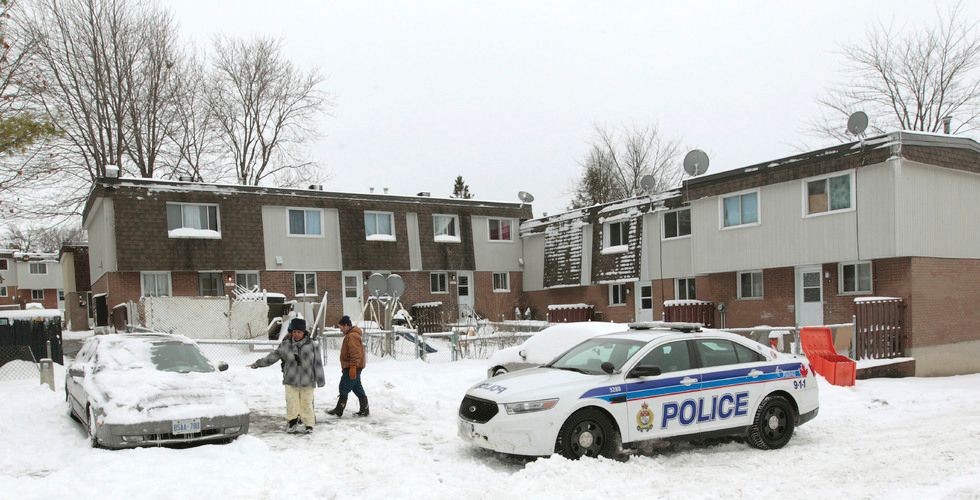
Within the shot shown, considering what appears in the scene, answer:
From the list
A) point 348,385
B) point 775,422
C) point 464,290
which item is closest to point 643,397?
point 775,422

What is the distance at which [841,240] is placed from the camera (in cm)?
1909

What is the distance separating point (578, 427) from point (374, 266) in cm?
2289

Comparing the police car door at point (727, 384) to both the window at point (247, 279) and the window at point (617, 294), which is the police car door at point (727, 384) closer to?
the window at point (617, 294)

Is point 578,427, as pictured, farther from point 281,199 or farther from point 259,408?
point 281,199

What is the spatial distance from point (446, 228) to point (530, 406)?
2504cm

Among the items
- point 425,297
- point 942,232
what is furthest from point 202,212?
point 942,232

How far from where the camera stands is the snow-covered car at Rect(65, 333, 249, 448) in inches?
320

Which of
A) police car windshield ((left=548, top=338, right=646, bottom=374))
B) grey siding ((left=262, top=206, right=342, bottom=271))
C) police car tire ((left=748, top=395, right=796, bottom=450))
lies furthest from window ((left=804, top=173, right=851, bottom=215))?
grey siding ((left=262, top=206, right=342, bottom=271))

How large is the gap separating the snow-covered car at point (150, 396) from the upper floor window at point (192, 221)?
16.0 meters

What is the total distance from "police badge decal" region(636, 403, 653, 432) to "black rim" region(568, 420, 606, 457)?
47 centimetres

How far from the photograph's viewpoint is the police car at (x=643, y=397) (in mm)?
7656

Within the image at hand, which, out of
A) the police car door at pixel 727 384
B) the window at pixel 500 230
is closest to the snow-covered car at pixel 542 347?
the police car door at pixel 727 384

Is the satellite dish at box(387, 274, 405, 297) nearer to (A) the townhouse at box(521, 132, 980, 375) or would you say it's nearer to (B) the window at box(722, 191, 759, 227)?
(A) the townhouse at box(521, 132, 980, 375)

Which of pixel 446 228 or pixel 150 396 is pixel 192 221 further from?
pixel 150 396
